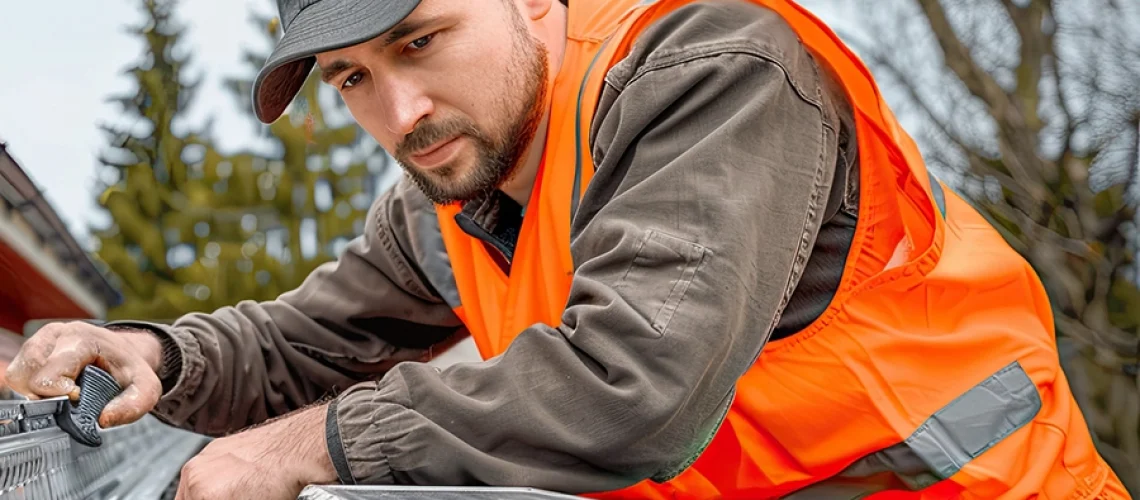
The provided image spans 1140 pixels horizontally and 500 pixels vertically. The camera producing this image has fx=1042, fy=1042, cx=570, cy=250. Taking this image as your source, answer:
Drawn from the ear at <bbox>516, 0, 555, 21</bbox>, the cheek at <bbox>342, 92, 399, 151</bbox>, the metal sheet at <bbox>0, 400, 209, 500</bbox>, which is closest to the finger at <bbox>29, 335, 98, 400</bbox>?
the metal sheet at <bbox>0, 400, 209, 500</bbox>

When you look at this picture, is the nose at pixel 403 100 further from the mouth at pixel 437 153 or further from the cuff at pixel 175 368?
the cuff at pixel 175 368

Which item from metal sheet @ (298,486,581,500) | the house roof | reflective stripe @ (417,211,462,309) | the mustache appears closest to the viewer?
metal sheet @ (298,486,581,500)

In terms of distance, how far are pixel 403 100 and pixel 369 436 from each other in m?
0.62

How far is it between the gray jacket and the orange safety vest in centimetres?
5

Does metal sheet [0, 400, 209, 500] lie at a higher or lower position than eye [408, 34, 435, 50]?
lower

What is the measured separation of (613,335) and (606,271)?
3.9 inches

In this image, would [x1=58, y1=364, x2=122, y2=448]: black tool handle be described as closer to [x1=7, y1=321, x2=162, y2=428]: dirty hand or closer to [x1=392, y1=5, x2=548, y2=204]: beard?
[x1=7, y1=321, x2=162, y2=428]: dirty hand

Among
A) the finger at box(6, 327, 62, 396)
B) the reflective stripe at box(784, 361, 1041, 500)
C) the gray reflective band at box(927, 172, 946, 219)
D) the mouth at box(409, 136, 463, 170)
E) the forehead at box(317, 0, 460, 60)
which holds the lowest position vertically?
the reflective stripe at box(784, 361, 1041, 500)

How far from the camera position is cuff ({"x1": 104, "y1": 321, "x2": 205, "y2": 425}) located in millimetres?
2090

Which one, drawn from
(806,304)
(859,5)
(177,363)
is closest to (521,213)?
(806,304)

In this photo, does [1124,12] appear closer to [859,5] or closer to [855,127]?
[859,5]

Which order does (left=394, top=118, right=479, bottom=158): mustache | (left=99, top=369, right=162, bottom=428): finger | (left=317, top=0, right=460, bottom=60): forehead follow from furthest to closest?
(left=99, top=369, right=162, bottom=428): finger, (left=394, top=118, right=479, bottom=158): mustache, (left=317, top=0, right=460, bottom=60): forehead

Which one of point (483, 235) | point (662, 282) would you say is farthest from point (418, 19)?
point (662, 282)

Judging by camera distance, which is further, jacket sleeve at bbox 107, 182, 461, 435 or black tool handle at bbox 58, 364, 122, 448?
jacket sleeve at bbox 107, 182, 461, 435
